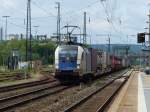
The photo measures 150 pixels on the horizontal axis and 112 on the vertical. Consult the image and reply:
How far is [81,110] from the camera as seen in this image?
64.9 feet

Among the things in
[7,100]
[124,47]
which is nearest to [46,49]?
[124,47]

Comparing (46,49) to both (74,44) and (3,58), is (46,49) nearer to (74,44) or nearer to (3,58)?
(3,58)

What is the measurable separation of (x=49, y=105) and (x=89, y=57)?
20025 mm

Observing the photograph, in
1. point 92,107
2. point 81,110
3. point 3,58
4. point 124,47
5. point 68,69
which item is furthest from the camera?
point 124,47

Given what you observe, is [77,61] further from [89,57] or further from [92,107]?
[92,107]

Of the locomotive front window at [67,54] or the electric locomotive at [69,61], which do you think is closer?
the electric locomotive at [69,61]

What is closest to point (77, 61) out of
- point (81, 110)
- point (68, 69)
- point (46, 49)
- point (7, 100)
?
point (68, 69)

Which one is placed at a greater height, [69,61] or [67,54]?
[67,54]

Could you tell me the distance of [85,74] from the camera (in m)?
39.4

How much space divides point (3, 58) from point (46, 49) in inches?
1372

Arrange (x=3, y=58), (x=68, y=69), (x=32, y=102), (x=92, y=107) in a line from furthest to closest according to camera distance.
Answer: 1. (x=3, y=58)
2. (x=68, y=69)
3. (x=32, y=102)
4. (x=92, y=107)

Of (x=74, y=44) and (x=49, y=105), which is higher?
(x=74, y=44)

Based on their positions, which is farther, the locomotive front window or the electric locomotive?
the locomotive front window

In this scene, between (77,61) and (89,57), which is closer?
(77,61)
